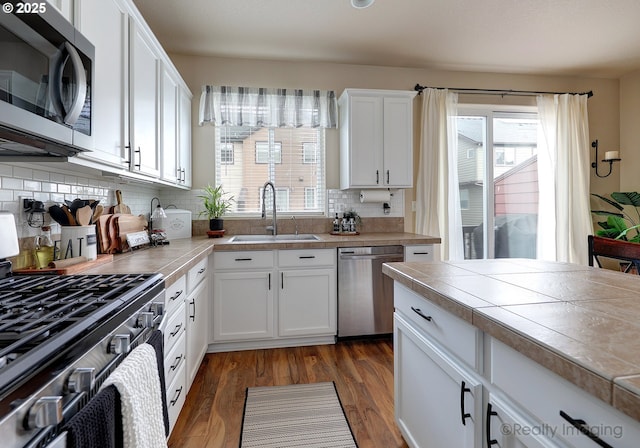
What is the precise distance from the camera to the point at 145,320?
1135 mm

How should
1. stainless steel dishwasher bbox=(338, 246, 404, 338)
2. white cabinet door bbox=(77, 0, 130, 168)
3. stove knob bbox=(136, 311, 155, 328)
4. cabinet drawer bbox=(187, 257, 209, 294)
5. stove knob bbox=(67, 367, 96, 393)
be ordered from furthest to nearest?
stainless steel dishwasher bbox=(338, 246, 404, 338) → cabinet drawer bbox=(187, 257, 209, 294) → white cabinet door bbox=(77, 0, 130, 168) → stove knob bbox=(136, 311, 155, 328) → stove knob bbox=(67, 367, 96, 393)

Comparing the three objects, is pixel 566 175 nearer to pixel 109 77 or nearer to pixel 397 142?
pixel 397 142

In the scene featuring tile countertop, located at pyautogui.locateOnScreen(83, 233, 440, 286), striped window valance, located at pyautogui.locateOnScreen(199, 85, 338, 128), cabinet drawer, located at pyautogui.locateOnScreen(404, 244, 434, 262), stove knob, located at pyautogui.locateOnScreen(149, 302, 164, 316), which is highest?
striped window valance, located at pyautogui.locateOnScreen(199, 85, 338, 128)

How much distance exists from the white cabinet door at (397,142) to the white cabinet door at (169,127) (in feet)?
6.12

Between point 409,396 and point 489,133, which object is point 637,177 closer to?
point 489,133

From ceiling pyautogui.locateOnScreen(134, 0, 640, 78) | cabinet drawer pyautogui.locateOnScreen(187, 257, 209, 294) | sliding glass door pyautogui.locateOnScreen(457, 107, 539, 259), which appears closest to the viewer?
cabinet drawer pyautogui.locateOnScreen(187, 257, 209, 294)

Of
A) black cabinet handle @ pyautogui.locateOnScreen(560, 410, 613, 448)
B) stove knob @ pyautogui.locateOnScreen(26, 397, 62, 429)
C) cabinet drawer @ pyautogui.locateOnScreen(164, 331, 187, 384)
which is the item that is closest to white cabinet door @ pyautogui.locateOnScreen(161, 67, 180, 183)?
cabinet drawer @ pyautogui.locateOnScreen(164, 331, 187, 384)

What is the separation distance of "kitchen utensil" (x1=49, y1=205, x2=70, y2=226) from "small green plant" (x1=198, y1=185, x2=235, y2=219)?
148cm

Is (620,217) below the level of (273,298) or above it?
above

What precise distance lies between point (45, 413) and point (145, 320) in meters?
0.53

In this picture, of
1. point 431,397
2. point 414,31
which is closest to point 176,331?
point 431,397

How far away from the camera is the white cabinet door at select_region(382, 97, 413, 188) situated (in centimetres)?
322

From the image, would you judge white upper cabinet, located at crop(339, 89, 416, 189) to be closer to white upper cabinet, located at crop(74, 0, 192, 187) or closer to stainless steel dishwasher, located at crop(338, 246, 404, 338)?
stainless steel dishwasher, located at crop(338, 246, 404, 338)

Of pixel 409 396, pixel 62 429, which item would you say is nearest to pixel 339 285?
pixel 409 396
